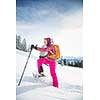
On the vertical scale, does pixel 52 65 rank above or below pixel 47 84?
above

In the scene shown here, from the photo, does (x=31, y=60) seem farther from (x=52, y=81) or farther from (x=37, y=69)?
(x=52, y=81)

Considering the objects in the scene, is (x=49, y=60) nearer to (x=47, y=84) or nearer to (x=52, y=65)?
(x=52, y=65)

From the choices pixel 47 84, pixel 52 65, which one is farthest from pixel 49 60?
pixel 47 84

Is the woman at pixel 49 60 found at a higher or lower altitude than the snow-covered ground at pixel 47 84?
higher

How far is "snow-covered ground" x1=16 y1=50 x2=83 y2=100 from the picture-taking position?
1.61 m

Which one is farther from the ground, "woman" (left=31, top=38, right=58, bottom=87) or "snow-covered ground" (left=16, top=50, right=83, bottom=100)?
"woman" (left=31, top=38, right=58, bottom=87)

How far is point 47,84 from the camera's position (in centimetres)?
162

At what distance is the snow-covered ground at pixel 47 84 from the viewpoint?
161cm
